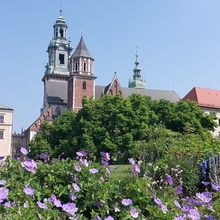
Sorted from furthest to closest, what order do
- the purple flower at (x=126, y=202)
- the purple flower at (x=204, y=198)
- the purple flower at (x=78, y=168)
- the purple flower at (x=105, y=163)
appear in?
the purple flower at (x=105, y=163)
the purple flower at (x=78, y=168)
the purple flower at (x=204, y=198)
the purple flower at (x=126, y=202)

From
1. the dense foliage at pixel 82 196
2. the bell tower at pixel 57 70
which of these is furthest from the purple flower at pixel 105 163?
the bell tower at pixel 57 70

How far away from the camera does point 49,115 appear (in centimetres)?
5225

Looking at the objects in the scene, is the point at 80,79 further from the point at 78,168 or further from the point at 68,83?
the point at 78,168

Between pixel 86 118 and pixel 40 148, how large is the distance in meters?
5.79

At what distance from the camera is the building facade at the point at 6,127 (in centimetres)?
4528

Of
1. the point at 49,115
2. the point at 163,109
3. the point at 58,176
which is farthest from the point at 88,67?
the point at 58,176

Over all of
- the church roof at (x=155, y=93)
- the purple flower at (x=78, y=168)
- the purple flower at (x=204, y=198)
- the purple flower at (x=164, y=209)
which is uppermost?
the church roof at (x=155, y=93)

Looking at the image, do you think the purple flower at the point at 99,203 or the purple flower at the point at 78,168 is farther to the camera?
the purple flower at the point at 78,168

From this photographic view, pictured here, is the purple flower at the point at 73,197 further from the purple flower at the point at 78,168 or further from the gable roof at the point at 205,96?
the gable roof at the point at 205,96

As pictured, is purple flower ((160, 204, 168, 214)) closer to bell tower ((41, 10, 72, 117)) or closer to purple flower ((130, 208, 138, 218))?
purple flower ((130, 208, 138, 218))

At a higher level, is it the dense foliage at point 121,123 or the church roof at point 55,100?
the church roof at point 55,100

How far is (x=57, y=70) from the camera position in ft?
207

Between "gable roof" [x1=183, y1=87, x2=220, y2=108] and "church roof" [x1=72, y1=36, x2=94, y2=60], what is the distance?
50.7 ft

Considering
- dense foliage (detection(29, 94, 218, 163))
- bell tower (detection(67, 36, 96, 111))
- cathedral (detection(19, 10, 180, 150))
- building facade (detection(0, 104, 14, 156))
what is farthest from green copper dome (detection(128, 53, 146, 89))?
dense foliage (detection(29, 94, 218, 163))
